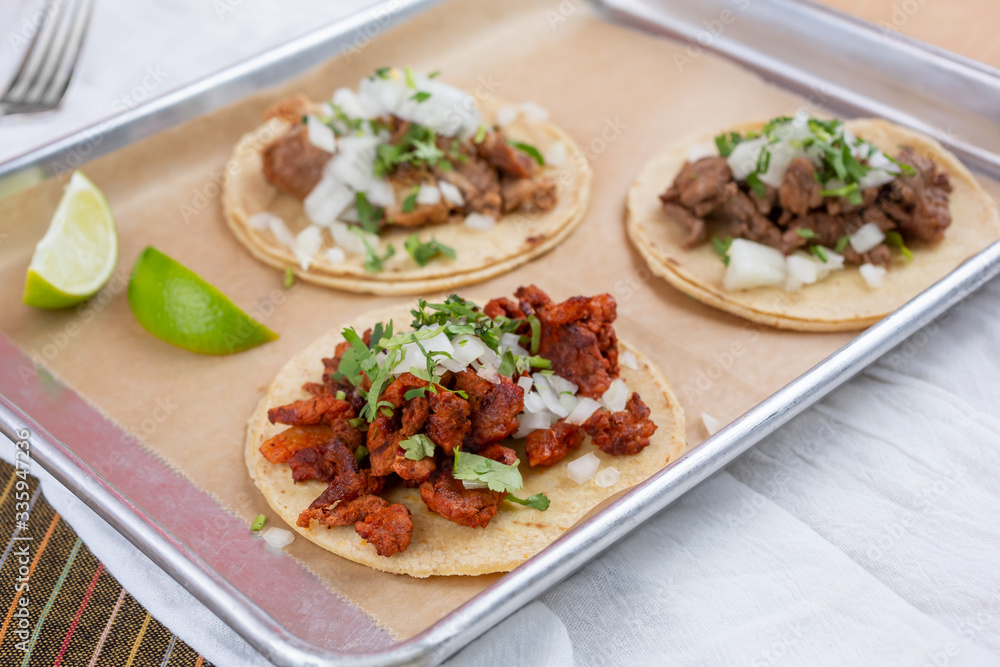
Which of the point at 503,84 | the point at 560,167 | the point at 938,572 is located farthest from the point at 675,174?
the point at 938,572

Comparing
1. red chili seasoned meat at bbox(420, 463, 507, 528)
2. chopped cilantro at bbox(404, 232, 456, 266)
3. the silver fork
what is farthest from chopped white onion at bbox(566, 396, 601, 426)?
the silver fork

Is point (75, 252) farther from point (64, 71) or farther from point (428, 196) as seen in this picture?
point (64, 71)

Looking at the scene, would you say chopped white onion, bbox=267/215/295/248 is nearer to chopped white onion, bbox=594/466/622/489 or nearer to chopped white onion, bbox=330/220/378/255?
chopped white onion, bbox=330/220/378/255

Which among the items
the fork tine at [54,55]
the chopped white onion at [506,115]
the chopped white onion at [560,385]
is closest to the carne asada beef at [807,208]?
the chopped white onion at [506,115]

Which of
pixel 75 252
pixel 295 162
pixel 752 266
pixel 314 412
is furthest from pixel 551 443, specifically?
pixel 75 252

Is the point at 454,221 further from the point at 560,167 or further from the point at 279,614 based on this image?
the point at 279,614

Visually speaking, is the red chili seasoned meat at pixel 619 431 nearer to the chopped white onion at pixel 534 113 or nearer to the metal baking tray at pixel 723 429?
the metal baking tray at pixel 723 429
